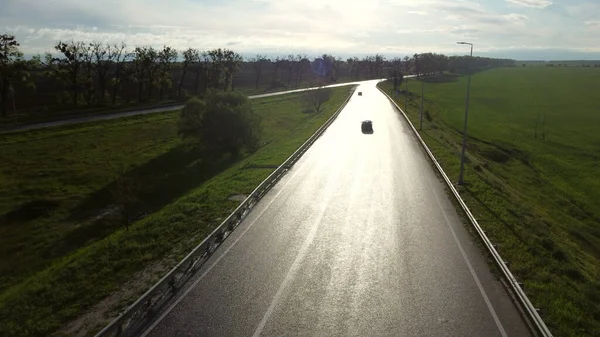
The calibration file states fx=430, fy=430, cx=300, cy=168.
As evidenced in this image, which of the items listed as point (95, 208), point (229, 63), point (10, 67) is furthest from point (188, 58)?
point (95, 208)

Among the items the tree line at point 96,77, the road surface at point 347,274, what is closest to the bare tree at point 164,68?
the tree line at point 96,77

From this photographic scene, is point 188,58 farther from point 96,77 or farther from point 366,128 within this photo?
point 366,128

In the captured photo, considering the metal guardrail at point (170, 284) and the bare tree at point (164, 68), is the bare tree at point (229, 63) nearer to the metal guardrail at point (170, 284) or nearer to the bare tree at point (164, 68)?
A: the bare tree at point (164, 68)

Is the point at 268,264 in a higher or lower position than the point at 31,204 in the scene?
higher

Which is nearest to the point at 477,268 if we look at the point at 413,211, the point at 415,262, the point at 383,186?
the point at 415,262

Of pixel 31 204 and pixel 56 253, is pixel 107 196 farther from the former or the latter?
pixel 56 253

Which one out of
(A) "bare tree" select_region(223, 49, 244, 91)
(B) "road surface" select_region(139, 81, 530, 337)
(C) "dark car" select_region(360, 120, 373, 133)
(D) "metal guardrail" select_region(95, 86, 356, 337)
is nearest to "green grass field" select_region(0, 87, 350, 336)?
(D) "metal guardrail" select_region(95, 86, 356, 337)
